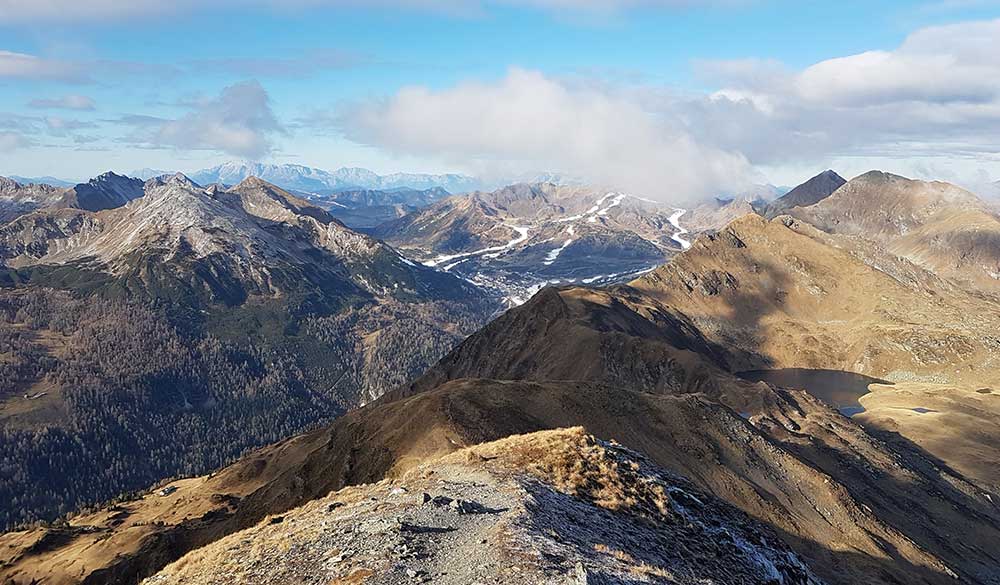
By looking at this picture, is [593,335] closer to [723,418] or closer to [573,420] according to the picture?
[723,418]

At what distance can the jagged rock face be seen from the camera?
98.3ft

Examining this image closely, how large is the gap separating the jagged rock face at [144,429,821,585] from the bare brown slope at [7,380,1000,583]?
84.0 feet

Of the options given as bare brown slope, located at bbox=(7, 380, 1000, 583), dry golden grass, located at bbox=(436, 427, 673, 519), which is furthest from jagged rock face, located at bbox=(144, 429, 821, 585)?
bare brown slope, located at bbox=(7, 380, 1000, 583)

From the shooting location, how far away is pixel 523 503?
38.5 meters

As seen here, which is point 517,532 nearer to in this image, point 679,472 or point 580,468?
point 580,468

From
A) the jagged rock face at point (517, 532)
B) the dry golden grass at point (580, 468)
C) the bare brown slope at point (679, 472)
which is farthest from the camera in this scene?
the bare brown slope at point (679, 472)

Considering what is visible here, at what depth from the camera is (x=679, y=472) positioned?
82000mm

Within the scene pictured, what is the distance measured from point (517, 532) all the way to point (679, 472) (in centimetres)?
5604

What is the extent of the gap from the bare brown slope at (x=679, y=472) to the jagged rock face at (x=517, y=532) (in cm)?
2559

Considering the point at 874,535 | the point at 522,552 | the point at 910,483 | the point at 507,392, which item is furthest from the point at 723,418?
the point at 522,552

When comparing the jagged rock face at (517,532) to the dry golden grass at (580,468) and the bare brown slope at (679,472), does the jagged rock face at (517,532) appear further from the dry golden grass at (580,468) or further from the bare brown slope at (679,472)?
the bare brown slope at (679,472)

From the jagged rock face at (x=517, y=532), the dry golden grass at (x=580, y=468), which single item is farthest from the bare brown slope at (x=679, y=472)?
the jagged rock face at (x=517, y=532)

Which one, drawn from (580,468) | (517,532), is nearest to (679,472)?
(580,468)

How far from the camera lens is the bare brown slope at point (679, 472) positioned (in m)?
78.6
